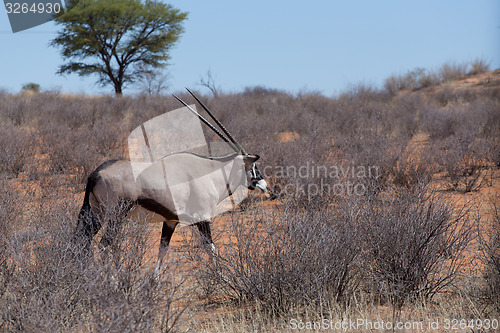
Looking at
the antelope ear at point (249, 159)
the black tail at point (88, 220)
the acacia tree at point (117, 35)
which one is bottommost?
the black tail at point (88, 220)

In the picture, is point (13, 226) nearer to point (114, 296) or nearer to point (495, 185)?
point (114, 296)

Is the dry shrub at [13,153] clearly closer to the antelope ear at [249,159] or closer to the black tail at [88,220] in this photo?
the black tail at [88,220]

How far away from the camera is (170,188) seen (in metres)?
5.16

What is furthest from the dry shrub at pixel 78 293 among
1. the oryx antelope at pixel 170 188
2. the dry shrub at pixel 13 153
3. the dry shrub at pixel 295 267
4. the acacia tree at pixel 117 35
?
the acacia tree at pixel 117 35

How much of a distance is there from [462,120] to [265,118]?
571 centimetres

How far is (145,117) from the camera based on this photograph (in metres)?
16.0

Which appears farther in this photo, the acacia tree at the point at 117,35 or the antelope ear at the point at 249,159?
the acacia tree at the point at 117,35

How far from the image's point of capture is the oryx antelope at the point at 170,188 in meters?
4.81

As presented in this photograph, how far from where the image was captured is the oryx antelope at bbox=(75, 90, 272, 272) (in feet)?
15.8

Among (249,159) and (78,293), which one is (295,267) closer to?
(78,293)

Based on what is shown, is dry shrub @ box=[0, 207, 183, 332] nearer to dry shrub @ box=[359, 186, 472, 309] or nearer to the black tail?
the black tail

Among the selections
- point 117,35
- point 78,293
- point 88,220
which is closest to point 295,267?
point 78,293

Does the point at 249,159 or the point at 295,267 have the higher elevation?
the point at 249,159

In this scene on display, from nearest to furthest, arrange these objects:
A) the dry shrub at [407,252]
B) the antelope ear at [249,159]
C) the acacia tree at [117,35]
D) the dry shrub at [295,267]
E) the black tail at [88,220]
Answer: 1. the dry shrub at [295,267]
2. the dry shrub at [407,252]
3. the black tail at [88,220]
4. the antelope ear at [249,159]
5. the acacia tree at [117,35]
